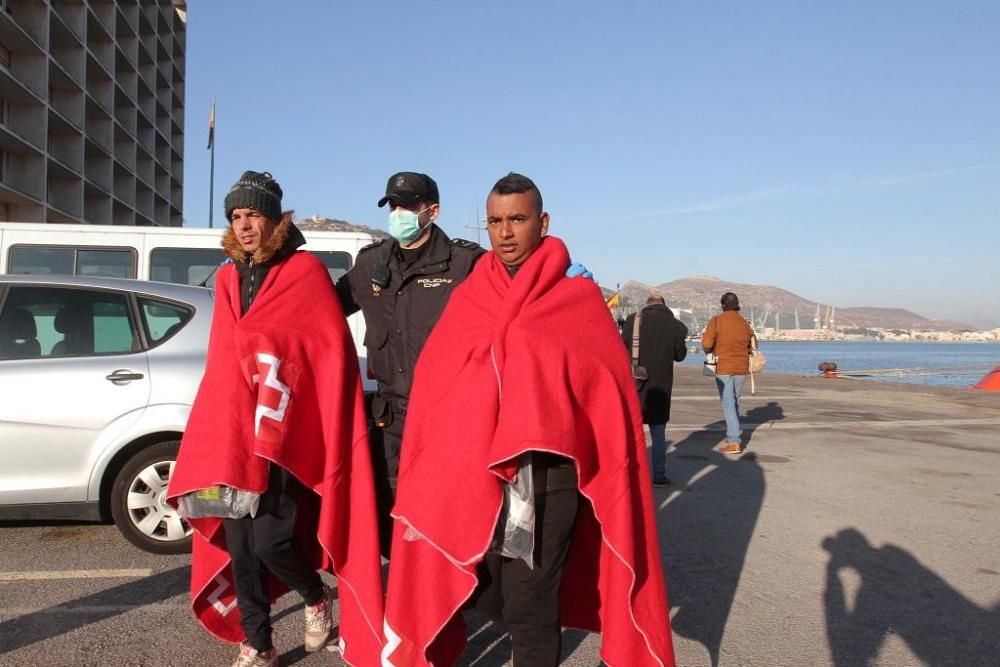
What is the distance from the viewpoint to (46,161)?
1158 inches

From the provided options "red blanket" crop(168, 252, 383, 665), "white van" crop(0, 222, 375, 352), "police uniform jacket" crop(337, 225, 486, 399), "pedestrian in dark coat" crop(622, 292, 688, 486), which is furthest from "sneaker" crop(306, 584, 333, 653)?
"white van" crop(0, 222, 375, 352)

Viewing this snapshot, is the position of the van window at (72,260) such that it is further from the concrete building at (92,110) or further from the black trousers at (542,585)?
the concrete building at (92,110)

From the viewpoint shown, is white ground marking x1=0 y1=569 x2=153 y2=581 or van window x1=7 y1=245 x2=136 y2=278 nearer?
white ground marking x1=0 y1=569 x2=153 y2=581

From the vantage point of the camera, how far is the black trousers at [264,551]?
10.7 ft

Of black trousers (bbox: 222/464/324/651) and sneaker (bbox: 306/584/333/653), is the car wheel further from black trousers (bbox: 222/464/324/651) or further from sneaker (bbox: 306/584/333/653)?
black trousers (bbox: 222/464/324/651)

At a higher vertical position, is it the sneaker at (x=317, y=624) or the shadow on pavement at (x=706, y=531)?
the sneaker at (x=317, y=624)

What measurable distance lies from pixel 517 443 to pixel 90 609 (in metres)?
2.85

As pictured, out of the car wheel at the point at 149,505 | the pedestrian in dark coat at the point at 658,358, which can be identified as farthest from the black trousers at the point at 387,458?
the pedestrian in dark coat at the point at 658,358

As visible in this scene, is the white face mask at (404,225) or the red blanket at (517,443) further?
the white face mask at (404,225)

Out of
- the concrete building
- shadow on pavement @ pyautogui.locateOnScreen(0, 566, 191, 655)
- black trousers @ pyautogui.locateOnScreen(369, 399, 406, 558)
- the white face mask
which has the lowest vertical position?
shadow on pavement @ pyautogui.locateOnScreen(0, 566, 191, 655)

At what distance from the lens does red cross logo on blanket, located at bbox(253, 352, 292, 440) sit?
3141mm

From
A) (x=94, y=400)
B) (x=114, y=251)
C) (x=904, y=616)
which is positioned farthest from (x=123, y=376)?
(x=114, y=251)

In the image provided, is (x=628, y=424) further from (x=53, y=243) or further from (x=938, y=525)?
(x=53, y=243)

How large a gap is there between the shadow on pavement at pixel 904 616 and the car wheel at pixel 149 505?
146 inches
